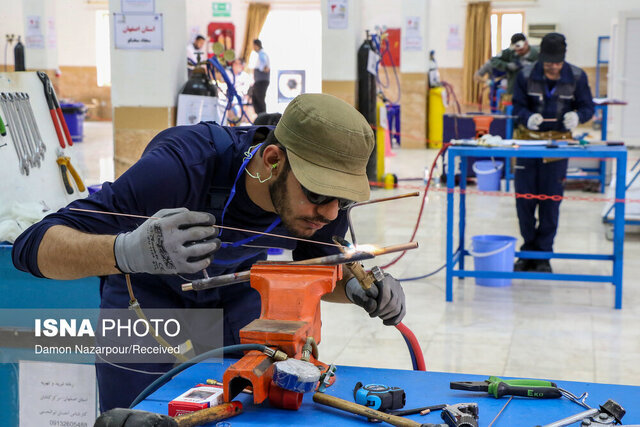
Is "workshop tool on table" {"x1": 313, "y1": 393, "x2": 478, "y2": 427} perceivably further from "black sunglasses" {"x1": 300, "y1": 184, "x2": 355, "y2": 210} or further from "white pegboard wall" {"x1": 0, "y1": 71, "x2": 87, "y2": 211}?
"white pegboard wall" {"x1": 0, "y1": 71, "x2": 87, "y2": 211}

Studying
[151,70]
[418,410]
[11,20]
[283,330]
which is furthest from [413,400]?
[11,20]

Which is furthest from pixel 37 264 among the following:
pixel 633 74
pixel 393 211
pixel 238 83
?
pixel 238 83

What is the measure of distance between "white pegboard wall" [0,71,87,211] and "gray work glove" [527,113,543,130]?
3.32m

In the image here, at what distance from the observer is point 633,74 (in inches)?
442

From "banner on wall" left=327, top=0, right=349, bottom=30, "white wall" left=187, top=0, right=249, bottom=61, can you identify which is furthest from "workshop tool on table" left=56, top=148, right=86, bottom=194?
"white wall" left=187, top=0, right=249, bottom=61

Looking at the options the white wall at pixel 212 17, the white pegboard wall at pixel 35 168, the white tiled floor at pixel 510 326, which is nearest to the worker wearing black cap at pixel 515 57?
the white tiled floor at pixel 510 326

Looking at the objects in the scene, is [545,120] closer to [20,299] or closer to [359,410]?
[20,299]

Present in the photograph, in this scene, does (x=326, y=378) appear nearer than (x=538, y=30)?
Yes

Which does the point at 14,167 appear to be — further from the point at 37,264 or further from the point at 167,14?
the point at 167,14

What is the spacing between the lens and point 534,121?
552 centimetres

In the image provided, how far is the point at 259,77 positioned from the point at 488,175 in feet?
17.8

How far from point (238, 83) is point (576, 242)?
9.27 m

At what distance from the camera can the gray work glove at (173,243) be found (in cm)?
158

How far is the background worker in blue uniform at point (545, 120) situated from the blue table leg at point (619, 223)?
2.45 feet
